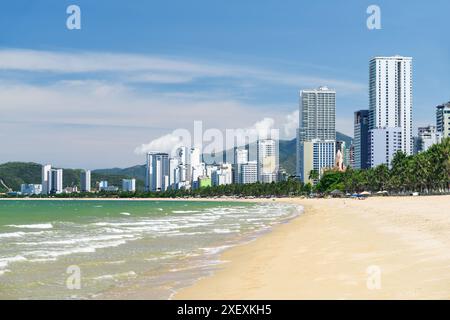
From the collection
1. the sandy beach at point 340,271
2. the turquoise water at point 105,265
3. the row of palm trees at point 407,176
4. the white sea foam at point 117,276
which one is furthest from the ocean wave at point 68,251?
the row of palm trees at point 407,176

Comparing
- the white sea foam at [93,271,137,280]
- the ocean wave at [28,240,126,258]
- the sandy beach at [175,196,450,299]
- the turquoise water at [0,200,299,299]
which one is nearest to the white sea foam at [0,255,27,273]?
the turquoise water at [0,200,299,299]

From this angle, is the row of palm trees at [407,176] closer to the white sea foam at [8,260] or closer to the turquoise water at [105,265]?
the turquoise water at [105,265]

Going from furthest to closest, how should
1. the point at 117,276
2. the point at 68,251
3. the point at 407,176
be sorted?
the point at 407,176
the point at 68,251
the point at 117,276

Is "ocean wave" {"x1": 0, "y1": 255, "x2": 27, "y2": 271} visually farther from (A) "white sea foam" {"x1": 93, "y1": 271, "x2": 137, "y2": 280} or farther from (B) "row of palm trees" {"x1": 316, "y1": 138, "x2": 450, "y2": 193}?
(B) "row of palm trees" {"x1": 316, "y1": 138, "x2": 450, "y2": 193}

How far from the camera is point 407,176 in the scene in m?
119

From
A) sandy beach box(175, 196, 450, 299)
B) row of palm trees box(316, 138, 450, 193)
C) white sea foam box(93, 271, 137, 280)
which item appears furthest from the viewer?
row of palm trees box(316, 138, 450, 193)

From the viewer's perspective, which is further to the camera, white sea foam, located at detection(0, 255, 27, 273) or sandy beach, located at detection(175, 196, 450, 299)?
white sea foam, located at detection(0, 255, 27, 273)

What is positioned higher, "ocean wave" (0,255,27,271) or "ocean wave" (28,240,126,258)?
"ocean wave" (0,255,27,271)

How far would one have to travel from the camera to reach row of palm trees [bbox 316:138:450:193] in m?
101

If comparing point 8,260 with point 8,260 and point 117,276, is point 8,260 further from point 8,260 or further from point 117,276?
point 117,276

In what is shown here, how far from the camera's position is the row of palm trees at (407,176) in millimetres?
100938

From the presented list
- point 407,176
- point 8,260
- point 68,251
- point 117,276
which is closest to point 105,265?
point 117,276
